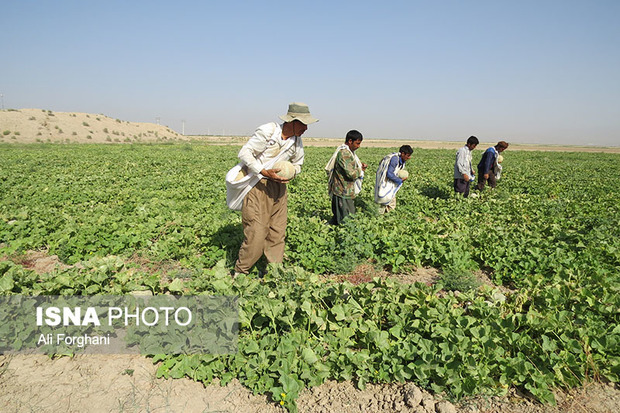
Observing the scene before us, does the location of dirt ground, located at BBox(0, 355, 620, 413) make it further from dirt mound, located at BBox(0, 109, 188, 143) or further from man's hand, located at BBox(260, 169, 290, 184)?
dirt mound, located at BBox(0, 109, 188, 143)

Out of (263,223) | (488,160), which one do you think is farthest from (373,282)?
(488,160)

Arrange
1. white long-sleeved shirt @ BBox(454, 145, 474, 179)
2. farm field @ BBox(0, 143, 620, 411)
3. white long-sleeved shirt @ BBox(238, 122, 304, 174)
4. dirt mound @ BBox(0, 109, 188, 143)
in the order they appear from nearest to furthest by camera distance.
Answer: farm field @ BBox(0, 143, 620, 411) → white long-sleeved shirt @ BBox(238, 122, 304, 174) → white long-sleeved shirt @ BBox(454, 145, 474, 179) → dirt mound @ BBox(0, 109, 188, 143)

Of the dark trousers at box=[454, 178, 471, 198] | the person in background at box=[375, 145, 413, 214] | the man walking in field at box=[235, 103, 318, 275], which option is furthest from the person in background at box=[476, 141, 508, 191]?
the man walking in field at box=[235, 103, 318, 275]

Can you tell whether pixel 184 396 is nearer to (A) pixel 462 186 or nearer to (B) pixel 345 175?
(B) pixel 345 175

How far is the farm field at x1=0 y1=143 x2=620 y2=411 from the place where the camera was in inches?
104

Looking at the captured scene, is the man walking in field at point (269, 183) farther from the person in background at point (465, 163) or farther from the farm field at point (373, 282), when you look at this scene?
the person in background at point (465, 163)

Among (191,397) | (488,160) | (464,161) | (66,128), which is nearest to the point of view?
(191,397)

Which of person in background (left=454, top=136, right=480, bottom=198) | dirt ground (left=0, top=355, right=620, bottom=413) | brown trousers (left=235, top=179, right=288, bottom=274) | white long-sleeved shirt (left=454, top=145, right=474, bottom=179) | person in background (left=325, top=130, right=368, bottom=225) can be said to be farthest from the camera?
white long-sleeved shirt (left=454, top=145, right=474, bottom=179)

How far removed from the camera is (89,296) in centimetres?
335

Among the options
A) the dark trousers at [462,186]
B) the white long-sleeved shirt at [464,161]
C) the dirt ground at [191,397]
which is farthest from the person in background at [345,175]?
the dark trousers at [462,186]

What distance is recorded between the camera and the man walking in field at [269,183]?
391cm

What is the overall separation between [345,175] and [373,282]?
201cm

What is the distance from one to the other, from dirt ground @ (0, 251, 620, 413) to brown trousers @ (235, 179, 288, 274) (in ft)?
5.53

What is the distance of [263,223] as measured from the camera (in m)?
4.19
